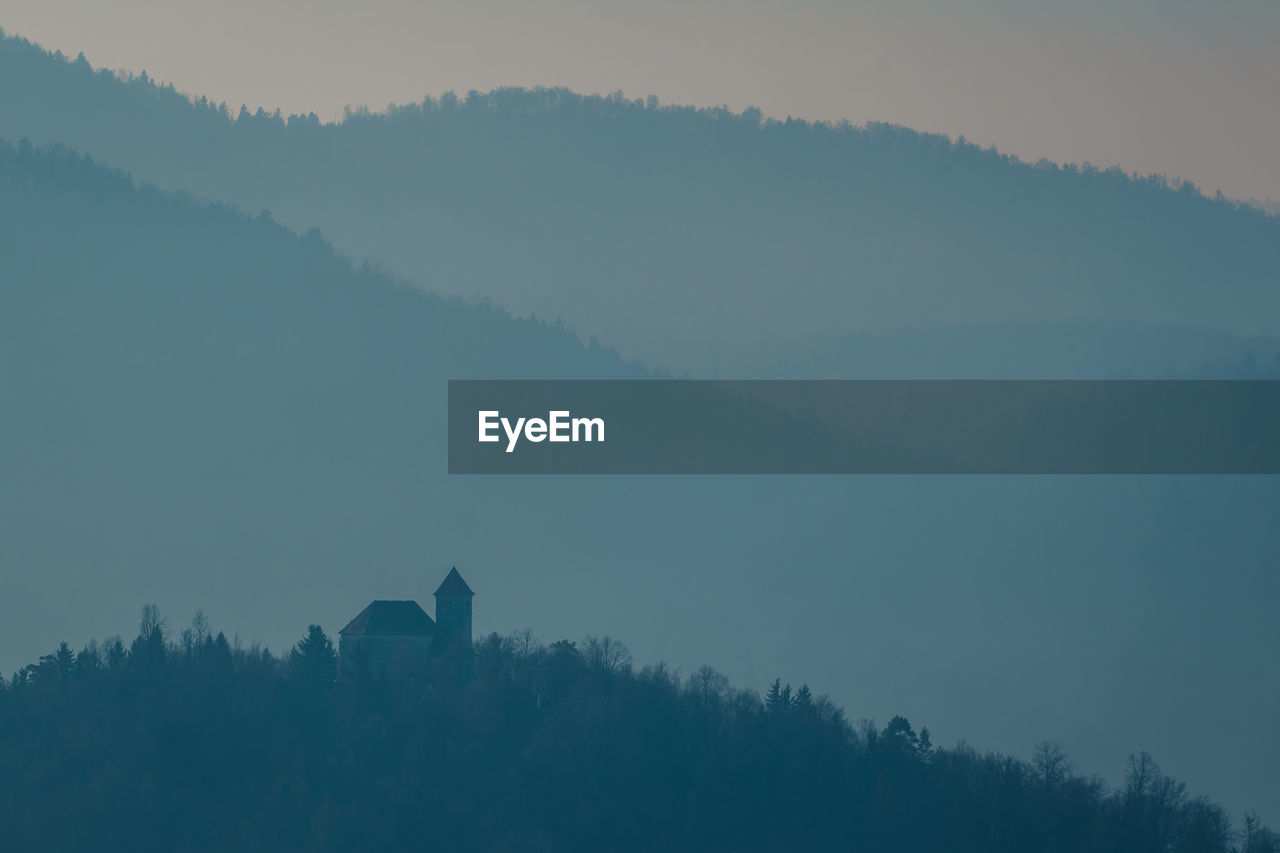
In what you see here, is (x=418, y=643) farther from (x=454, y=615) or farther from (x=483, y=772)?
(x=483, y=772)

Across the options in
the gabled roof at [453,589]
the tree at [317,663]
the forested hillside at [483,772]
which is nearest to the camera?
the gabled roof at [453,589]

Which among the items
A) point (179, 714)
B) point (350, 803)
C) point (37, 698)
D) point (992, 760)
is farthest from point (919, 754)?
point (37, 698)

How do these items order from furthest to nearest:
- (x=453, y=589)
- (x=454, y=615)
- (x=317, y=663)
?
(x=317, y=663), (x=453, y=589), (x=454, y=615)

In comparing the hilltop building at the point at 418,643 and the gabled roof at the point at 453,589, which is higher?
the gabled roof at the point at 453,589

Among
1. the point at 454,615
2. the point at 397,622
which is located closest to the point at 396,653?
the point at 397,622

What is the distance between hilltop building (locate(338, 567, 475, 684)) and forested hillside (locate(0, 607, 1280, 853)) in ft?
2.26

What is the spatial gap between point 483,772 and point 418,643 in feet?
20.8

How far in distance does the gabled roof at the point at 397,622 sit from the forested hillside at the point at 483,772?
193cm

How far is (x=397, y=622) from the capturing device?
95.2 meters

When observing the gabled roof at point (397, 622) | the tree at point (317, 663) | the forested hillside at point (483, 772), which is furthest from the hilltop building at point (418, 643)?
the tree at point (317, 663)

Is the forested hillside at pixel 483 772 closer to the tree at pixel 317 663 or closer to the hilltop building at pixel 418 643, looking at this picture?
the tree at pixel 317 663

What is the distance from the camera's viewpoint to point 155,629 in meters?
107

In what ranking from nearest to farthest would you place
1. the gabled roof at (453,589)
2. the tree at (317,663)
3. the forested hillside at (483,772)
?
1. the gabled roof at (453,589)
2. the forested hillside at (483,772)
3. the tree at (317,663)

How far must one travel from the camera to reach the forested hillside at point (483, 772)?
3792 inches
